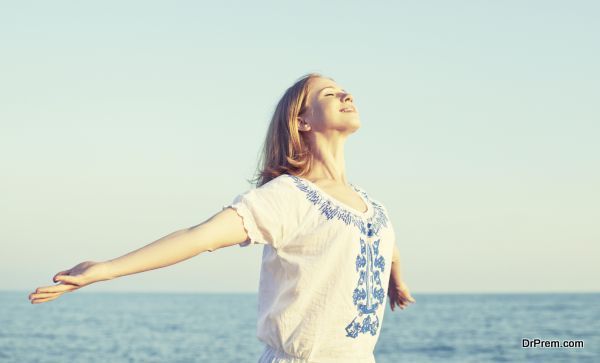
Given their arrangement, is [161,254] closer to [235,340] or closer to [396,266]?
A: [396,266]

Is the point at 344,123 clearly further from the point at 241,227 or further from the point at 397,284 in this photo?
the point at 397,284

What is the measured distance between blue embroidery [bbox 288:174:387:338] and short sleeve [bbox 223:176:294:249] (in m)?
0.13

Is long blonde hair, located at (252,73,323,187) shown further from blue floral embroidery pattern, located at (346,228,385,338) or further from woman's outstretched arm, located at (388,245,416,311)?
woman's outstretched arm, located at (388,245,416,311)

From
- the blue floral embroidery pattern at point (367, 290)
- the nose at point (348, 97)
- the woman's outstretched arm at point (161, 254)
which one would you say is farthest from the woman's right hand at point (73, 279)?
the nose at point (348, 97)

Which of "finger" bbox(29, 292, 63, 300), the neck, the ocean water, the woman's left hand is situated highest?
the neck

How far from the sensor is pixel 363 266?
3246 mm

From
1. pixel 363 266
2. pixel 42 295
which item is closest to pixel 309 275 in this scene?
pixel 363 266

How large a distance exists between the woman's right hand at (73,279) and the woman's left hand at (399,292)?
177cm

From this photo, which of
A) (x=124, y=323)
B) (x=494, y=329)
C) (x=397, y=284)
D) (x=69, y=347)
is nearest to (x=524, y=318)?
(x=494, y=329)

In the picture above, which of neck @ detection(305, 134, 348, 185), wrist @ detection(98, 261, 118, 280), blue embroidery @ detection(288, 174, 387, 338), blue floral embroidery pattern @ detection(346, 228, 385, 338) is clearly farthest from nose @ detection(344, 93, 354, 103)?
wrist @ detection(98, 261, 118, 280)

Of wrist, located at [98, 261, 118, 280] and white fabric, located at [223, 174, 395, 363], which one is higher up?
wrist, located at [98, 261, 118, 280]

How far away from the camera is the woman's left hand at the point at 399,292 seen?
394cm

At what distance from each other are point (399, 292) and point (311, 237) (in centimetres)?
99

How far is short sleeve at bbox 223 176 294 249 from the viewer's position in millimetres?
2982
